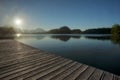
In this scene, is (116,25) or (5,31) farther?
(5,31)

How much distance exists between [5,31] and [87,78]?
129032mm

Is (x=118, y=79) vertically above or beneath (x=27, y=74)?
beneath

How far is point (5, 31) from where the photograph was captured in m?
121

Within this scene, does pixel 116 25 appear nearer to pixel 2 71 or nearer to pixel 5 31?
pixel 2 71

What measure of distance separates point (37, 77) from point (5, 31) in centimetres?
12837

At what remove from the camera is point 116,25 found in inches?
2847

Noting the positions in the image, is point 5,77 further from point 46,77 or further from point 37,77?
point 46,77

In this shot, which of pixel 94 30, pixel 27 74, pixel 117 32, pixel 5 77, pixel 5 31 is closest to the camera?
pixel 5 77

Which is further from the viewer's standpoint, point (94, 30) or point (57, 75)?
point (94, 30)

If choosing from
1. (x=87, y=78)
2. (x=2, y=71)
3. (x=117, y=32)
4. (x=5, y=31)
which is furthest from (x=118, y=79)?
(x=5, y=31)

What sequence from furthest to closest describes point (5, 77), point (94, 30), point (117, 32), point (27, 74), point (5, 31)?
point (94, 30) → point (5, 31) → point (117, 32) → point (27, 74) → point (5, 77)

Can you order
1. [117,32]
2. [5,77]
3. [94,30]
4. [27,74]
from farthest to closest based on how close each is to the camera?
[94,30] → [117,32] → [27,74] → [5,77]

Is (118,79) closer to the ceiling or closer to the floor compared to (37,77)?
closer to the floor

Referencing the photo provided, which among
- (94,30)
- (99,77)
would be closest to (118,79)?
(99,77)
